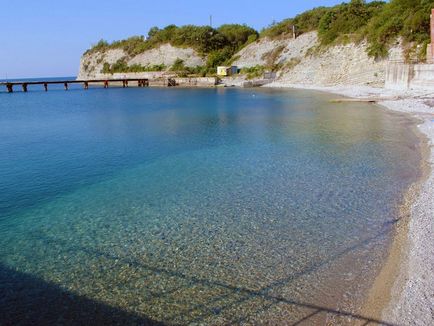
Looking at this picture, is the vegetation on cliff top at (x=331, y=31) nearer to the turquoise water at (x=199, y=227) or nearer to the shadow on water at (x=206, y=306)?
the turquoise water at (x=199, y=227)

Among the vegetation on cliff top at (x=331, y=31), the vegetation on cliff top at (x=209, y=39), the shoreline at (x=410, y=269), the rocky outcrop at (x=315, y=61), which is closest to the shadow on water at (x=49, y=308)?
the shoreline at (x=410, y=269)

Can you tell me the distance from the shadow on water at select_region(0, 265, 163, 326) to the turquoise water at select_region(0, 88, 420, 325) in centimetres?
3

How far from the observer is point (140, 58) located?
11794cm

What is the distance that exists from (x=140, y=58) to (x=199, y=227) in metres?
115

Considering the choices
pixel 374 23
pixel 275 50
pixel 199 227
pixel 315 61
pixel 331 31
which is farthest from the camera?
pixel 275 50

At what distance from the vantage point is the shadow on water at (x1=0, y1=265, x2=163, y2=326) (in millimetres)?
6801

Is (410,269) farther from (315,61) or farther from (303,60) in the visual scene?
(303,60)

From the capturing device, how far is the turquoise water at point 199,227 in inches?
285

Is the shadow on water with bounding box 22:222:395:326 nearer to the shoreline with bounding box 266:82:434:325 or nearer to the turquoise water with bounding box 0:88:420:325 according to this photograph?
→ the turquoise water with bounding box 0:88:420:325

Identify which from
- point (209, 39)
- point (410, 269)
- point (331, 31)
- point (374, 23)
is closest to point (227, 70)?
point (209, 39)

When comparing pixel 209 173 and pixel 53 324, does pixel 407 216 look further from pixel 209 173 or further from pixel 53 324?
pixel 53 324

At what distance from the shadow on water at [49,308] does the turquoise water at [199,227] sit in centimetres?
3

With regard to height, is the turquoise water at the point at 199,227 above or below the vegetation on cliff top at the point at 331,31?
below

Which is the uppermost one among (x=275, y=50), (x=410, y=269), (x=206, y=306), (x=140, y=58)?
(x=140, y=58)
